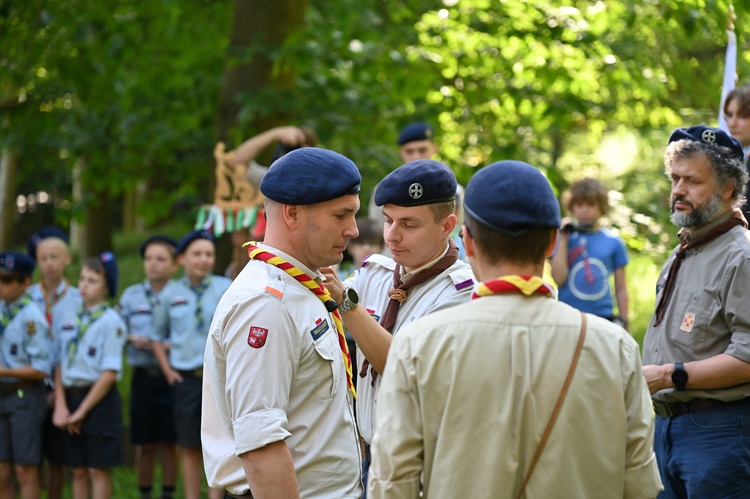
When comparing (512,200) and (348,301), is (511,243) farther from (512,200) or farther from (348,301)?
(348,301)

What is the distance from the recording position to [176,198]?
12.7 metres

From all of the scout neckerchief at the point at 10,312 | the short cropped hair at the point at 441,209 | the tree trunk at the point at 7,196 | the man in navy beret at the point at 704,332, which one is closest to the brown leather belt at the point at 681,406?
the man in navy beret at the point at 704,332

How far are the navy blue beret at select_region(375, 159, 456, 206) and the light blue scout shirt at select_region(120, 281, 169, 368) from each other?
457cm

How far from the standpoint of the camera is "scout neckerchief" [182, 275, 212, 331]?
761 cm

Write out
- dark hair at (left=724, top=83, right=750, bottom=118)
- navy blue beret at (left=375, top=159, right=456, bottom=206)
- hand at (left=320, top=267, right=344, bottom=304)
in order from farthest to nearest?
dark hair at (left=724, top=83, right=750, bottom=118) < navy blue beret at (left=375, top=159, right=456, bottom=206) < hand at (left=320, top=267, right=344, bottom=304)

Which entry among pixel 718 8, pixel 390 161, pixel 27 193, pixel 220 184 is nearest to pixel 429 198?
pixel 718 8

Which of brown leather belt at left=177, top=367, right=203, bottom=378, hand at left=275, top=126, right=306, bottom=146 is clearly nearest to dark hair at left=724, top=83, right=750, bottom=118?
hand at left=275, top=126, right=306, bottom=146

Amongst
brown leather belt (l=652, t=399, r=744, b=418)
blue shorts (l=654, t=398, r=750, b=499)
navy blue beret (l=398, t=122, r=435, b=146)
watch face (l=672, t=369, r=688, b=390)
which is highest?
navy blue beret (l=398, t=122, r=435, b=146)

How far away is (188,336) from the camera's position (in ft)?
24.8

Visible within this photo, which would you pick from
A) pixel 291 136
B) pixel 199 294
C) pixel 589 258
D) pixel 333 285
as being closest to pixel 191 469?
pixel 199 294

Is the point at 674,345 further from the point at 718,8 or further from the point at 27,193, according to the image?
the point at 27,193

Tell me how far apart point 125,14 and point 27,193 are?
17436mm

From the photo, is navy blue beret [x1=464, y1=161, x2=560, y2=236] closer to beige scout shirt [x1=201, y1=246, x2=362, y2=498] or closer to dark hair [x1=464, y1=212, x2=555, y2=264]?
dark hair [x1=464, y1=212, x2=555, y2=264]

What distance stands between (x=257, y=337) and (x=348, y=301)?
0.49m
